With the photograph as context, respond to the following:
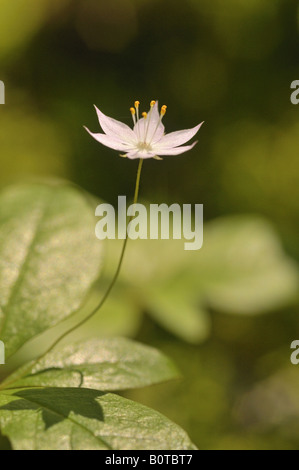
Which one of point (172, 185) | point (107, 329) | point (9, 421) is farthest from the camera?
point (172, 185)

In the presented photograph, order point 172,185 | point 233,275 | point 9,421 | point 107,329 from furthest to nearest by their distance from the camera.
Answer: point 172,185
point 233,275
point 107,329
point 9,421

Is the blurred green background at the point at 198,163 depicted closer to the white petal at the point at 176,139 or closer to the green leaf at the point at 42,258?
the green leaf at the point at 42,258

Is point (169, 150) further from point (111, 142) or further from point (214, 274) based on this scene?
point (214, 274)

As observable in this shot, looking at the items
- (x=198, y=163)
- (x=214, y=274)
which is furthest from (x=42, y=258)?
(x=198, y=163)

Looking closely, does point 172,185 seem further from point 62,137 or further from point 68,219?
point 68,219

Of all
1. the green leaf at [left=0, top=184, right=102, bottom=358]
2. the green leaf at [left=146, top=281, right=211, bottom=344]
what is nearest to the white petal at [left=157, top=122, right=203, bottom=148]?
the green leaf at [left=0, top=184, right=102, bottom=358]

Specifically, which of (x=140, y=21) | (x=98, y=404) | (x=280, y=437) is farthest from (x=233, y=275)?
(x=140, y=21)
